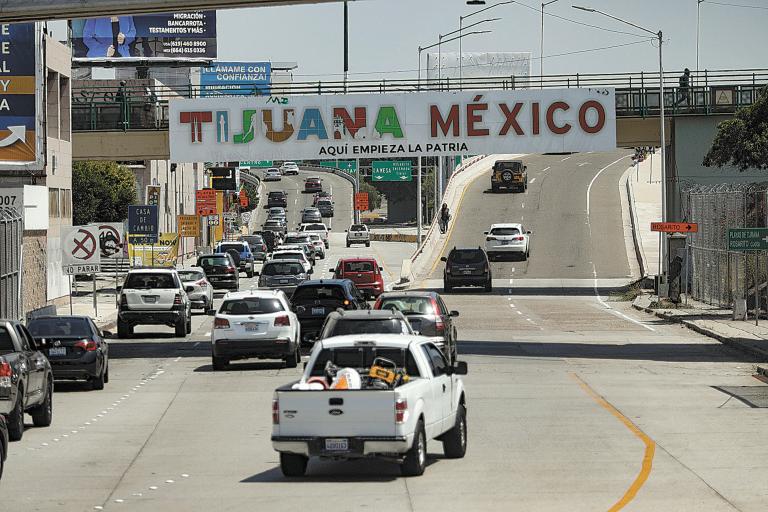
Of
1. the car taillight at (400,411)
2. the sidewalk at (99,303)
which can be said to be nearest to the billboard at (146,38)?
the sidewalk at (99,303)

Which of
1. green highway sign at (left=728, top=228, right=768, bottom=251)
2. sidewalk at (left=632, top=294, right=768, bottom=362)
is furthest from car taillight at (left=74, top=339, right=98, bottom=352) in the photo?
green highway sign at (left=728, top=228, right=768, bottom=251)

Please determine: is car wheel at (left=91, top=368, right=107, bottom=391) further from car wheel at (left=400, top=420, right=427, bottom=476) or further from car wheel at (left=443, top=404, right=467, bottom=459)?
car wheel at (left=400, top=420, right=427, bottom=476)

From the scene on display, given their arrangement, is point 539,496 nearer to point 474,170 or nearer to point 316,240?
point 316,240

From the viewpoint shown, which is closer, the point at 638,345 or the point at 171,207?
the point at 638,345

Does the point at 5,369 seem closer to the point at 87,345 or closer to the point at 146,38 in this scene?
the point at 87,345

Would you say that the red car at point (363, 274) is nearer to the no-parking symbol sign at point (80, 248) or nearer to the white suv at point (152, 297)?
the no-parking symbol sign at point (80, 248)

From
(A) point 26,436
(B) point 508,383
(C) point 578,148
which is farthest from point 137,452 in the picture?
(C) point 578,148

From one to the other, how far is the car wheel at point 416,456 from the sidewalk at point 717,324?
1799 cm

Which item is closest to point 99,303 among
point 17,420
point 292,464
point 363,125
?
point 363,125

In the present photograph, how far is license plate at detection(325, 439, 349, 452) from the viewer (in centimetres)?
1467

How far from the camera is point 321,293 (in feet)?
109

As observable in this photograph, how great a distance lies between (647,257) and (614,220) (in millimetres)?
14872

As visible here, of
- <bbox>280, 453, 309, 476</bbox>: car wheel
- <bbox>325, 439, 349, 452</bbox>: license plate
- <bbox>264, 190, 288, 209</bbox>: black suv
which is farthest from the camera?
<bbox>264, 190, 288, 209</bbox>: black suv

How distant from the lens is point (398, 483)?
15.0 meters
